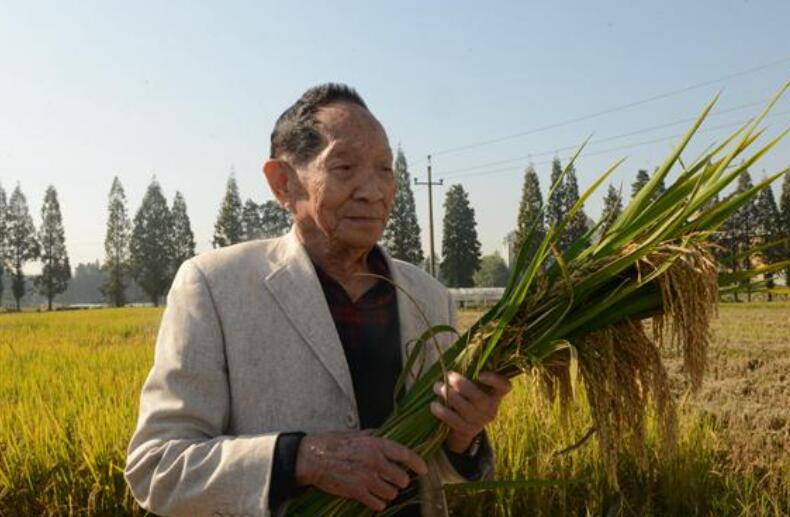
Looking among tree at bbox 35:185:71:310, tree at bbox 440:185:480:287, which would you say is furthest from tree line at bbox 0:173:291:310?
tree at bbox 440:185:480:287

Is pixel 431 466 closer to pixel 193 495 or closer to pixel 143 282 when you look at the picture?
pixel 193 495

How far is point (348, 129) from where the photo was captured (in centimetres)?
153

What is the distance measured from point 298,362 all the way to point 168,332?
278mm

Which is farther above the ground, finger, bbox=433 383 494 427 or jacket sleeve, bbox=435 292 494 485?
finger, bbox=433 383 494 427

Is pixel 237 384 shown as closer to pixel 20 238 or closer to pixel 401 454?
pixel 401 454

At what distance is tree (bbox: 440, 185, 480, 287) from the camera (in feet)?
153

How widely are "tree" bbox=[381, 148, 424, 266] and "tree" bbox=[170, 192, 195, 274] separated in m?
15.3

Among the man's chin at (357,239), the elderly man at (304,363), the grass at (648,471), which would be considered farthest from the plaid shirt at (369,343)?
the grass at (648,471)

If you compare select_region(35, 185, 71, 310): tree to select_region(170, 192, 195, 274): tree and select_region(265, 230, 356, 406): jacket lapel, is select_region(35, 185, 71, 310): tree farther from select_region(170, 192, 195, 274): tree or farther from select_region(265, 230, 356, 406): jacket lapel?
select_region(265, 230, 356, 406): jacket lapel

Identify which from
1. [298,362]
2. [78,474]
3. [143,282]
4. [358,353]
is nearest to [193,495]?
[298,362]

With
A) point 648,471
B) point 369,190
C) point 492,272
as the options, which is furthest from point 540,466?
point 492,272

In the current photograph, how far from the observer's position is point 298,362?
59.5 inches

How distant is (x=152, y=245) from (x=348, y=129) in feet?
164

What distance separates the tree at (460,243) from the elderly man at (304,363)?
45072 millimetres
